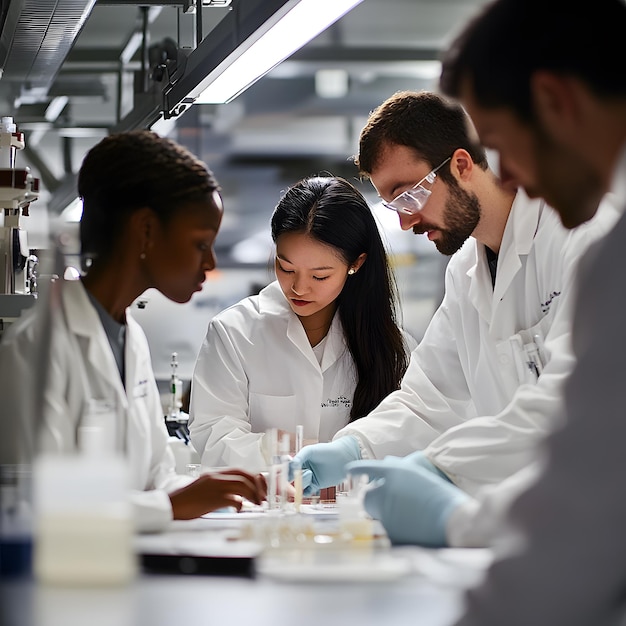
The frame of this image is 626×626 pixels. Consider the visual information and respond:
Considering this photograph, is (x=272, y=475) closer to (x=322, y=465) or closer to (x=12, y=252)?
(x=322, y=465)

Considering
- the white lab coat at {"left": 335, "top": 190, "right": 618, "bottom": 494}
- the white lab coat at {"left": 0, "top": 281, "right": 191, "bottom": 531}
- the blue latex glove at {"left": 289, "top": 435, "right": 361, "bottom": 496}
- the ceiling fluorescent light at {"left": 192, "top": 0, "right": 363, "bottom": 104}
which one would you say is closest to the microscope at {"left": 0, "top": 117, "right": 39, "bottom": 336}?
the ceiling fluorescent light at {"left": 192, "top": 0, "right": 363, "bottom": 104}

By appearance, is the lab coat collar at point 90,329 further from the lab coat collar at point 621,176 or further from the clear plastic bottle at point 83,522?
the lab coat collar at point 621,176

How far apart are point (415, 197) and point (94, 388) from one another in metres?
1.34

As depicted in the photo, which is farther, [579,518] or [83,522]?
[83,522]

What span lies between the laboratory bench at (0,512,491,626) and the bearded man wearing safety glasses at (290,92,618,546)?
730mm

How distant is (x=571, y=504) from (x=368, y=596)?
396 millimetres

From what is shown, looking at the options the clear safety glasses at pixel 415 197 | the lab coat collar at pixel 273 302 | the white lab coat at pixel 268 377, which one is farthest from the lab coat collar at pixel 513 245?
the lab coat collar at pixel 273 302

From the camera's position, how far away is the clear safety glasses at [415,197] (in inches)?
103

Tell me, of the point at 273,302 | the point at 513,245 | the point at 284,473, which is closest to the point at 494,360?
the point at 513,245

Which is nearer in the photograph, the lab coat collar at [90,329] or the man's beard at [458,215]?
the lab coat collar at [90,329]

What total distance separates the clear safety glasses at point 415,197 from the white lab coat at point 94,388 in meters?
0.99

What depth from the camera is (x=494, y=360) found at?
2527mm

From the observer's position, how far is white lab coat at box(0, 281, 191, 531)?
141cm

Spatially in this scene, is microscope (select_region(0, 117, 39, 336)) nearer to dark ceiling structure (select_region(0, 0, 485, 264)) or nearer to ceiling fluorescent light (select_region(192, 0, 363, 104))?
ceiling fluorescent light (select_region(192, 0, 363, 104))
